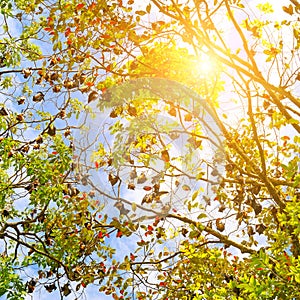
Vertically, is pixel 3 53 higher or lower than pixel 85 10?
higher

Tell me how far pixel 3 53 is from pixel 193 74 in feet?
11.5

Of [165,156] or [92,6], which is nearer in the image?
[165,156]

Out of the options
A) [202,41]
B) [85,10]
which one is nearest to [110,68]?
[85,10]

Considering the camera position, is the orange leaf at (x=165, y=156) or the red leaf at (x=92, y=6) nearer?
the orange leaf at (x=165, y=156)

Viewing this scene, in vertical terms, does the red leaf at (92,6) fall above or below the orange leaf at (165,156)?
above

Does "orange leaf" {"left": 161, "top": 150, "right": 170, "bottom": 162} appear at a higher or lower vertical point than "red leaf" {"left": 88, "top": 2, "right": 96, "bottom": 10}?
lower

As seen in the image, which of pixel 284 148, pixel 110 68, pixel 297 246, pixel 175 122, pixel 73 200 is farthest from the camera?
pixel 284 148

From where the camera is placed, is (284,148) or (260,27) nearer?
(260,27)

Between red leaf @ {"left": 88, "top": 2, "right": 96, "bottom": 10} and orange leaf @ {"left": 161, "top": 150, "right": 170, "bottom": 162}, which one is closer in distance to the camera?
orange leaf @ {"left": 161, "top": 150, "right": 170, "bottom": 162}

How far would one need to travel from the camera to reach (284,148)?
7148 millimetres

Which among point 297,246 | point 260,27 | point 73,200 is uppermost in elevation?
point 260,27

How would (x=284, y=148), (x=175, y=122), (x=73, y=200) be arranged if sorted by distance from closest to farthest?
(x=175, y=122), (x=73, y=200), (x=284, y=148)

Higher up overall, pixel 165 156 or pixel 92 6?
pixel 92 6

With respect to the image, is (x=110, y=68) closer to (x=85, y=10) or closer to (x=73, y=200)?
(x=85, y=10)
